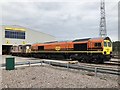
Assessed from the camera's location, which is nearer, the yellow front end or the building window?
the yellow front end

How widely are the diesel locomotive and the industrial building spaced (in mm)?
24092

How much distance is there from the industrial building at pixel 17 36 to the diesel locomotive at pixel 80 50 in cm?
2409

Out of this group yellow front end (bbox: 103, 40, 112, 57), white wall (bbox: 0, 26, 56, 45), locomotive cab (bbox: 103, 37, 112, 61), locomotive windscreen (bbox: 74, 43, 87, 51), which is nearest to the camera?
locomotive cab (bbox: 103, 37, 112, 61)

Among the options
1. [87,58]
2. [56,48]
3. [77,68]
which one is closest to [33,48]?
[56,48]

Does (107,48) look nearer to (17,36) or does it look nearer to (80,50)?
(80,50)

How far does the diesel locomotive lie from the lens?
25766mm

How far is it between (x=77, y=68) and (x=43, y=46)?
24209 millimetres

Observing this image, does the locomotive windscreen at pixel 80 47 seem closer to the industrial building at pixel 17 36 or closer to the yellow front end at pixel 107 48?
the yellow front end at pixel 107 48

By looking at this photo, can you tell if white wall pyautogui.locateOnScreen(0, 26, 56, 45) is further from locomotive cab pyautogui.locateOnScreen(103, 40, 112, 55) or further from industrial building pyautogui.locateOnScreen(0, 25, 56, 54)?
locomotive cab pyautogui.locateOnScreen(103, 40, 112, 55)

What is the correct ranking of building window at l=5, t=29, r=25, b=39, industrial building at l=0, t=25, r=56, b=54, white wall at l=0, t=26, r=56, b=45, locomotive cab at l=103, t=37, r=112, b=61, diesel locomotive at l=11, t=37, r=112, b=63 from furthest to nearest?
1. building window at l=5, t=29, r=25, b=39
2. white wall at l=0, t=26, r=56, b=45
3. industrial building at l=0, t=25, r=56, b=54
4. diesel locomotive at l=11, t=37, r=112, b=63
5. locomotive cab at l=103, t=37, r=112, b=61

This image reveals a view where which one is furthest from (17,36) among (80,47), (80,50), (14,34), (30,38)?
(80,50)

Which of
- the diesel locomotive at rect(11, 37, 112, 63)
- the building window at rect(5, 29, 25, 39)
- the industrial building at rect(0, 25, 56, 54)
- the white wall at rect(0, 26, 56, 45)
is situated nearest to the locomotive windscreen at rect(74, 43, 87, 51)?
the diesel locomotive at rect(11, 37, 112, 63)

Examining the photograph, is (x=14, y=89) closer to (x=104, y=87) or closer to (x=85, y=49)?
(x=104, y=87)

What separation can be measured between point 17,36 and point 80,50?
4087 centimetres
